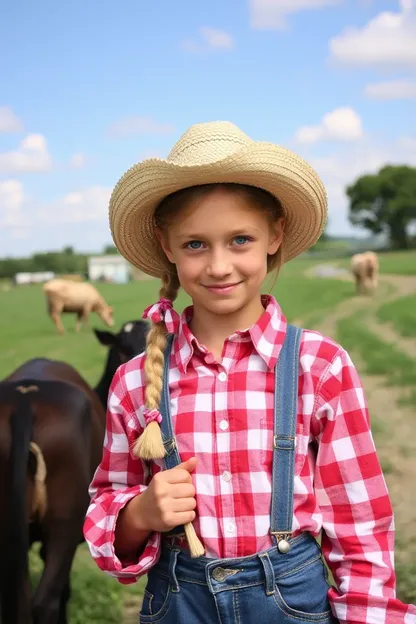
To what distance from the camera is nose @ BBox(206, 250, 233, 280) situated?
1.79 meters

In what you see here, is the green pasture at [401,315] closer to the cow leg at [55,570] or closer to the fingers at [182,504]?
the cow leg at [55,570]

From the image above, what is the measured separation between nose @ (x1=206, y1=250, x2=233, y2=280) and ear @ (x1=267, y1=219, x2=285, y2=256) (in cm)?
21

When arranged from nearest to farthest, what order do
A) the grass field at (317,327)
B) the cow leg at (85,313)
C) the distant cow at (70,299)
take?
the grass field at (317,327) < the distant cow at (70,299) < the cow leg at (85,313)

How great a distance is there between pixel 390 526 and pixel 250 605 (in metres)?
0.38

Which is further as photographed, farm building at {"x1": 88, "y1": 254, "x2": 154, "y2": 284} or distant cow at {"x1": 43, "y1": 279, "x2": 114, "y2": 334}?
farm building at {"x1": 88, "y1": 254, "x2": 154, "y2": 284}

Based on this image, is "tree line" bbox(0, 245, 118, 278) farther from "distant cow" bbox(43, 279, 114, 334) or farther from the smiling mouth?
the smiling mouth

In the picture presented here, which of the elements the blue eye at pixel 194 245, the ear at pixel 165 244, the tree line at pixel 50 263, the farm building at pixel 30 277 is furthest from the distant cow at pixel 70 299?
the tree line at pixel 50 263

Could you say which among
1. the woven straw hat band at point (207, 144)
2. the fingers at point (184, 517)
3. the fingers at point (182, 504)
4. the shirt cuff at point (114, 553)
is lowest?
the shirt cuff at point (114, 553)

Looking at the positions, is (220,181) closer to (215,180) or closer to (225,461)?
(215,180)

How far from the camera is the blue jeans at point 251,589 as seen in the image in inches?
67.6

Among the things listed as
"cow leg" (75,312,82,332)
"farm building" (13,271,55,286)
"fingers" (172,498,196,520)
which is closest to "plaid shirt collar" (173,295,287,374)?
"fingers" (172,498,196,520)

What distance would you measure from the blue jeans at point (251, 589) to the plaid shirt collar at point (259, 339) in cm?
44

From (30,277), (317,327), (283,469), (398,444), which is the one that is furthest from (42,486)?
(30,277)

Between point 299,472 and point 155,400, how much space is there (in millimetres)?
385
